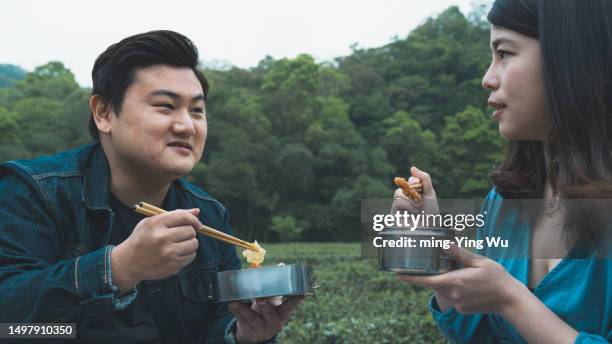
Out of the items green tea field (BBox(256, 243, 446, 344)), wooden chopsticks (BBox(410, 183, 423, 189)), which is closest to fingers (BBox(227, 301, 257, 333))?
wooden chopsticks (BBox(410, 183, 423, 189))

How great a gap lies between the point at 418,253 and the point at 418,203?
0.43 meters

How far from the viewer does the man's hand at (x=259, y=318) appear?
6.98 feet

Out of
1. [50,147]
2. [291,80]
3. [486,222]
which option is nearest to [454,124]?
[291,80]

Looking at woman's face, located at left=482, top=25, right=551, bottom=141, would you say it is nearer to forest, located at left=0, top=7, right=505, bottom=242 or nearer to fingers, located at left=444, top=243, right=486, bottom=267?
fingers, located at left=444, top=243, right=486, bottom=267

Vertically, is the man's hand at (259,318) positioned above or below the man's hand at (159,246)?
below

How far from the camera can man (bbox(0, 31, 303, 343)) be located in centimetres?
185

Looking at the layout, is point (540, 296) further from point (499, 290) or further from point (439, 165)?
point (439, 165)

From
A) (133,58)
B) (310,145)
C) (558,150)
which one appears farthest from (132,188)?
(310,145)

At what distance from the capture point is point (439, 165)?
4006 centimetres

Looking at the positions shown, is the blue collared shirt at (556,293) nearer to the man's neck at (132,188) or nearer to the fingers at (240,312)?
the fingers at (240,312)

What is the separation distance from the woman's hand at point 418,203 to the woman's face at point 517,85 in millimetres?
276

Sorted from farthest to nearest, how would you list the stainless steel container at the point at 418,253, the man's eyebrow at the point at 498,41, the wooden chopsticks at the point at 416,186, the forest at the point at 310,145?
the forest at the point at 310,145, the wooden chopsticks at the point at 416,186, the man's eyebrow at the point at 498,41, the stainless steel container at the point at 418,253

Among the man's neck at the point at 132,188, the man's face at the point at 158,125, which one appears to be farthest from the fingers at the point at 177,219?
the man's neck at the point at 132,188

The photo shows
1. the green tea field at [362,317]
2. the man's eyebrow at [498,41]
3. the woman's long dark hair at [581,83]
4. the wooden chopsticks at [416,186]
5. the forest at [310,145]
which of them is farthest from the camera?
the forest at [310,145]
